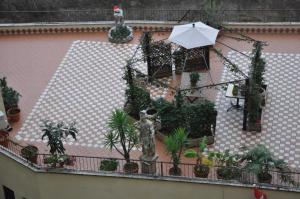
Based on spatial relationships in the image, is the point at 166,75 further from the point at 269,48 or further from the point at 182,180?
the point at 182,180

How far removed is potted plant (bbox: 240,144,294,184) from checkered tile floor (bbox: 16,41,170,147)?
5.21m

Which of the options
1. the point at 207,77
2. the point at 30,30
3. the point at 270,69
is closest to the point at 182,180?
the point at 207,77

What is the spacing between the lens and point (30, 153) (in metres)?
22.7

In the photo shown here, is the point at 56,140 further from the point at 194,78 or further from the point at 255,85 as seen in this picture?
the point at 255,85

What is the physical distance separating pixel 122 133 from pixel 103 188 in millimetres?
2007

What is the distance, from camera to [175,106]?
2322cm

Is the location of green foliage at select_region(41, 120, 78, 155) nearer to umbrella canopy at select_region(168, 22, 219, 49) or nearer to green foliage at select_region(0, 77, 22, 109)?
green foliage at select_region(0, 77, 22, 109)

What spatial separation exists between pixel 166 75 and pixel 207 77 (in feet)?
5.23

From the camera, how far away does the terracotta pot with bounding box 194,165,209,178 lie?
21.6 m

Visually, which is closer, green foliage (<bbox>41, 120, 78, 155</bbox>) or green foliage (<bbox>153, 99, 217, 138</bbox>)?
green foliage (<bbox>41, 120, 78, 155</bbox>)

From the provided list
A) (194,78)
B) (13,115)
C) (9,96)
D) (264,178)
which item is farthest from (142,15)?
(264,178)

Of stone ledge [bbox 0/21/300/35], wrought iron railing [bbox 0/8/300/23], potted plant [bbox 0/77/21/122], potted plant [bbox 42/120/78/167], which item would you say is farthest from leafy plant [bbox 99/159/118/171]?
wrought iron railing [bbox 0/8/300/23]

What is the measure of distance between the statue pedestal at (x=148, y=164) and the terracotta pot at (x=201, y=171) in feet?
4.05

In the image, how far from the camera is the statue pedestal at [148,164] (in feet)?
71.3
